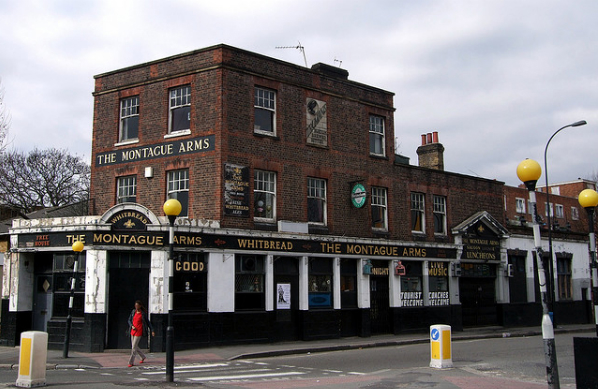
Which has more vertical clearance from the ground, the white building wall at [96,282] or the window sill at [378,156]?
the window sill at [378,156]

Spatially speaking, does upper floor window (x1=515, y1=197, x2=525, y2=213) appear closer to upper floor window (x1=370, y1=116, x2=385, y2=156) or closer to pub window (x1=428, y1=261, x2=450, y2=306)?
pub window (x1=428, y1=261, x2=450, y2=306)

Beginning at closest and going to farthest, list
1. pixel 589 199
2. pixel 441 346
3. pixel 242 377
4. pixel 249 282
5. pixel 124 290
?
pixel 589 199 → pixel 242 377 → pixel 441 346 → pixel 124 290 → pixel 249 282

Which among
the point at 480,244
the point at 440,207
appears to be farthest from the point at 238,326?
the point at 480,244

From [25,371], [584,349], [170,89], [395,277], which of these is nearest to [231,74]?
[170,89]

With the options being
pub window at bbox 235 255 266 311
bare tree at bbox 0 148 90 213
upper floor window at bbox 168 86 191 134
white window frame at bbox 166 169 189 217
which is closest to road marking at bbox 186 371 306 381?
pub window at bbox 235 255 266 311

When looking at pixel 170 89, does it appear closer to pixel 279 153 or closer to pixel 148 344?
pixel 279 153

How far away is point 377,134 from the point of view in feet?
92.1

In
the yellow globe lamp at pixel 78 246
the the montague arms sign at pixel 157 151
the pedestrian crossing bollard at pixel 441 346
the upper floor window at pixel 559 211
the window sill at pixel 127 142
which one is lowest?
the pedestrian crossing bollard at pixel 441 346

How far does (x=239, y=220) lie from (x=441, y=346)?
9.02 m

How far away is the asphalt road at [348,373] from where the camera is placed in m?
13.3

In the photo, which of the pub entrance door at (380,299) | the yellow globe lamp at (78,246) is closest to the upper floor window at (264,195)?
the pub entrance door at (380,299)

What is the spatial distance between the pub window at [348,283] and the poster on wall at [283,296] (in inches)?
112

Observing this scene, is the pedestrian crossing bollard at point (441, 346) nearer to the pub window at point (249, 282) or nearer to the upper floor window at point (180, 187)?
the pub window at point (249, 282)

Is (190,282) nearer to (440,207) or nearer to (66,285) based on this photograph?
(66,285)
